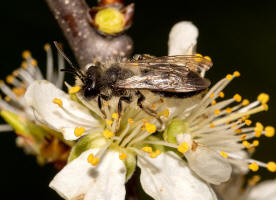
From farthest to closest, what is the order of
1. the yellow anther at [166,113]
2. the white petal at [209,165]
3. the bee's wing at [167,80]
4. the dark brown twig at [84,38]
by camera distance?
the dark brown twig at [84,38], the yellow anther at [166,113], the bee's wing at [167,80], the white petal at [209,165]

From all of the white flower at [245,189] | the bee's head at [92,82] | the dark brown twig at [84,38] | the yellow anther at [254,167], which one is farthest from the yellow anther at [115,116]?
the white flower at [245,189]

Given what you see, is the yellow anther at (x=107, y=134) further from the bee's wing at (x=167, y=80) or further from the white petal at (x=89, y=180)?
the bee's wing at (x=167, y=80)

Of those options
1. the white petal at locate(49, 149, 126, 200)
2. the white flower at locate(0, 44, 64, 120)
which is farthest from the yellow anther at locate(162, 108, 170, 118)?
the white flower at locate(0, 44, 64, 120)

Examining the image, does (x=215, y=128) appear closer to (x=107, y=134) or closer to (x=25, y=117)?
(x=107, y=134)

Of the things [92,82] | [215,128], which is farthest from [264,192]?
[92,82]

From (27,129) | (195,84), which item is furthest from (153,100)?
Answer: (27,129)

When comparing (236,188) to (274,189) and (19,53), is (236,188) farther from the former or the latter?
(19,53)
